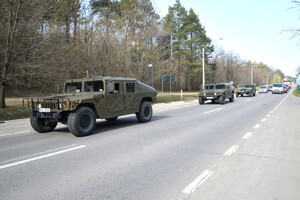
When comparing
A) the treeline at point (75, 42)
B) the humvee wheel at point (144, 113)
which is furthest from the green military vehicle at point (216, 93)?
the humvee wheel at point (144, 113)

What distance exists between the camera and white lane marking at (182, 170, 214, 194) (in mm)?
3316

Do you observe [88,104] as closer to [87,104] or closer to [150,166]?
[87,104]

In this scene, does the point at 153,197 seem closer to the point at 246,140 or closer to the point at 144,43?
the point at 246,140

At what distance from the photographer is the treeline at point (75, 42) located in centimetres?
1376

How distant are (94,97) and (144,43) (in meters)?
16.9

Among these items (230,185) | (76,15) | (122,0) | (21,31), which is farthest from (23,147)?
(122,0)

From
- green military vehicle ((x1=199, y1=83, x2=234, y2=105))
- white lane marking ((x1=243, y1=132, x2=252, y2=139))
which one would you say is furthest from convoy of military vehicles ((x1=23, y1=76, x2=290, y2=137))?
green military vehicle ((x1=199, y1=83, x2=234, y2=105))

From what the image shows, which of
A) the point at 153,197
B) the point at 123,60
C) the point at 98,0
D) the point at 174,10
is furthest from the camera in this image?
the point at 174,10

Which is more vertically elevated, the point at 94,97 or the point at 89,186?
the point at 94,97

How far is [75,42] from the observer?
21.3 meters

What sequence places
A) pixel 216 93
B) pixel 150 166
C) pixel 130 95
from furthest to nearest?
pixel 216 93 < pixel 130 95 < pixel 150 166

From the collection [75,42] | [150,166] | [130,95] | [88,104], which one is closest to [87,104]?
[88,104]

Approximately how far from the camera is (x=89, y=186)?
3418 mm

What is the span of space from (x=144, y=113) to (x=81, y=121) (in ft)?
10.7
